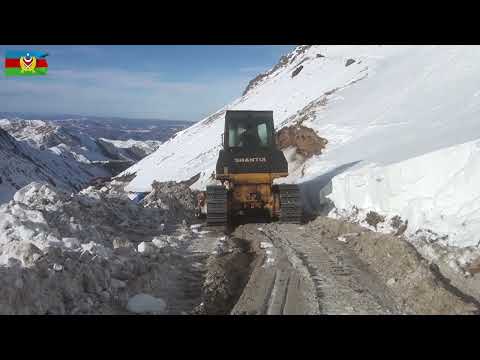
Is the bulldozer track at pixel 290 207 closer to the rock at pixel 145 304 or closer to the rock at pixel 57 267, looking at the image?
the rock at pixel 145 304

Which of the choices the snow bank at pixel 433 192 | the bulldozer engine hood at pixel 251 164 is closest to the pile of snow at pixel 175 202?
the bulldozer engine hood at pixel 251 164

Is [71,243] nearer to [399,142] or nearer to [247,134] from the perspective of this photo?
[247,134]

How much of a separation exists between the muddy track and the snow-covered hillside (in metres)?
1.08

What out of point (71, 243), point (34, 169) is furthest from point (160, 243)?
point (34, 169)

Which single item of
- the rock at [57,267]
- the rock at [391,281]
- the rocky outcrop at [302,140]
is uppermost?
the rocky outcrop at [302,140]

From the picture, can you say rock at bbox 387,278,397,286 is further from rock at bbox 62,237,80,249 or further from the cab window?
the cab window

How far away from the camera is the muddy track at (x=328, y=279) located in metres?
6.78

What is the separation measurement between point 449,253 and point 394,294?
1.68 metres

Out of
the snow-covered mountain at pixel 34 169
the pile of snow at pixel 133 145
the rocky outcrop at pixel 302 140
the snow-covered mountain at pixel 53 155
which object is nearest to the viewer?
the rocky outcrop at pixel 302 140

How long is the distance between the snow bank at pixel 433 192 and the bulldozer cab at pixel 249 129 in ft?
9.52

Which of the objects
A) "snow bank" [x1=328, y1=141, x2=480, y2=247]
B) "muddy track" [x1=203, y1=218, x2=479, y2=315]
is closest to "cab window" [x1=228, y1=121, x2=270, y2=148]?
"snow bank" [x1=328, y1=141, x2=480, y2=247]

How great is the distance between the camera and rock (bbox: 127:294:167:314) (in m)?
6.71

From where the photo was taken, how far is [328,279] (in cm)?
816
